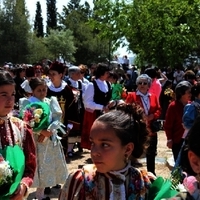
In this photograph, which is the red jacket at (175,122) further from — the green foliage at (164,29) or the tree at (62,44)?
the tree at (62,44)

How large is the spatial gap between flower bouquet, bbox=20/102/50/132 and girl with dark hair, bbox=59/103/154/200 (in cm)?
295

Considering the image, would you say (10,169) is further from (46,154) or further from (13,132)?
(46,154)

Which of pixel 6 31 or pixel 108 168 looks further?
pixel 6 31

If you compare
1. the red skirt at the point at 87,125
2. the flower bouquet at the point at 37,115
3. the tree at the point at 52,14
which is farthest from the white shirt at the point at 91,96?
the tree at the point at 52,14

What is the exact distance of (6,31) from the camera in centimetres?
5222

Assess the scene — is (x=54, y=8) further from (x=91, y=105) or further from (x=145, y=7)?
(x=91, y=105)

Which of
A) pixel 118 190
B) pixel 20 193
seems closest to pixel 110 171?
pixel 118 190

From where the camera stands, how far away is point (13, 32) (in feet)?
171

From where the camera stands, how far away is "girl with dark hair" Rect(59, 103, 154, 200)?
2.42 m

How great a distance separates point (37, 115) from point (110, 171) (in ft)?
10.2

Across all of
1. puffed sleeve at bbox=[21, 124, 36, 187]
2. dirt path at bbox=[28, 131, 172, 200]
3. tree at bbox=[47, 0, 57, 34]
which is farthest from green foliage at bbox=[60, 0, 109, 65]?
puffed sleeve at bbox=[21, 124, 36, 187]

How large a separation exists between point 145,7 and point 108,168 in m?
15.2

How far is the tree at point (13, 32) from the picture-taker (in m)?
51.7

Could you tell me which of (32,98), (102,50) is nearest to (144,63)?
(32,98)
